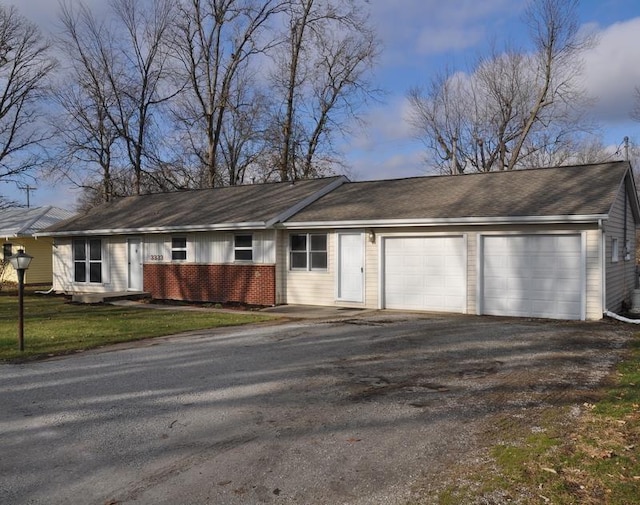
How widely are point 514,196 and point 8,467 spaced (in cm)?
1275

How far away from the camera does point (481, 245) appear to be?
1385 cm

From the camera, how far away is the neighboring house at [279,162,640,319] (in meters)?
12.8

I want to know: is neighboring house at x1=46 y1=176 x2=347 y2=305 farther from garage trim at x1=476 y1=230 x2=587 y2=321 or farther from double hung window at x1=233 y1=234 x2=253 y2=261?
garage trim at x1=476 y1=230 x2=587 y2=321

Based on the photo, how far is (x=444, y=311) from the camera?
14438 mm

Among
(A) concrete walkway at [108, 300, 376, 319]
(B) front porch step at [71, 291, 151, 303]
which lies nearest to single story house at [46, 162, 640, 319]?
(B) front porch step at [71, 291, 151, 303]

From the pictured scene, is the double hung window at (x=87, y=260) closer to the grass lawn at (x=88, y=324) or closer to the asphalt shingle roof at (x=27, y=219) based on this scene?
the grass lawn at (x=88, y=324)

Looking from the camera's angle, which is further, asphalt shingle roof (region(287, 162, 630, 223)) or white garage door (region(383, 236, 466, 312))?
white garage door (region(383, 236, 466, 312))

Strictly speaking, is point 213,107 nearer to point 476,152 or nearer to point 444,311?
point 476,152

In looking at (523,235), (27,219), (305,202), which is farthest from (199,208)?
(27,219)

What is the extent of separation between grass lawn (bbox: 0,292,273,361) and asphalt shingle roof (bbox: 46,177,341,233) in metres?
3.34

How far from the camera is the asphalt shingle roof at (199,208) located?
18.0 meters

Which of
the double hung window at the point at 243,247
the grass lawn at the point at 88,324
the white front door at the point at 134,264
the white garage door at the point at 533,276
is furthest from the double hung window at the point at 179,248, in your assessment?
the white garage door at the point at 533,276

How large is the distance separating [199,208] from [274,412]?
15.2 meters

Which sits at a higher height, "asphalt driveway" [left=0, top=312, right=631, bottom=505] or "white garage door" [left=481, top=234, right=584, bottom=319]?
"white garage door" [left=481, top=234, right=584, bottom=319]
